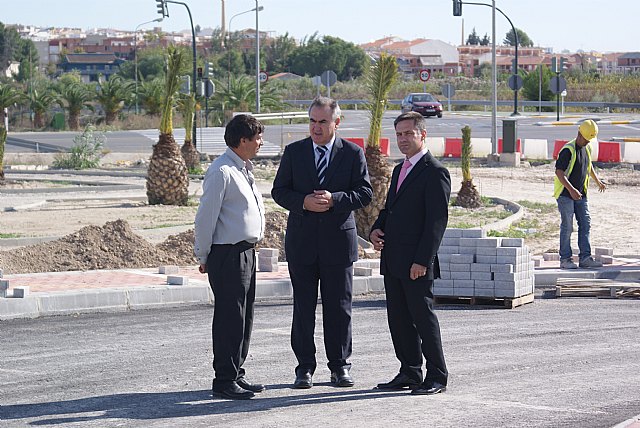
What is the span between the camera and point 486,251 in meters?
12.1

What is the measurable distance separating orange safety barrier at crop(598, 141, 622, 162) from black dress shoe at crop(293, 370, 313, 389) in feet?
86.8

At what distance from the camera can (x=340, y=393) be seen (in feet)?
25.7

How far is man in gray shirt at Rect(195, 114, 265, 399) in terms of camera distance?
769 cm

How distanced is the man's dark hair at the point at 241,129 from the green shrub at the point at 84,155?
25829 millimetres

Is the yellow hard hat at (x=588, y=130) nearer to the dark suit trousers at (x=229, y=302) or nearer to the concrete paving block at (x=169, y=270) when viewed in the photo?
the concrete paving block at (x=169, y=270)

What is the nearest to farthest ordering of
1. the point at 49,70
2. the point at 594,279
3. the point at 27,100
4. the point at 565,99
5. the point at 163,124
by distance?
the point at 594,279
the point at 163,124
the point at 27,100
the point at 565,99
the point at 49,70

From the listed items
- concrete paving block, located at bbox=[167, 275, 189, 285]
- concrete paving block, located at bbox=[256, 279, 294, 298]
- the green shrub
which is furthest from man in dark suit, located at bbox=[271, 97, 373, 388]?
the green shrub

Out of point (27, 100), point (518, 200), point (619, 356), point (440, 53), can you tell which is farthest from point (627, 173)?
point (440, 53)

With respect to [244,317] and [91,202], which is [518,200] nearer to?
[91,202]

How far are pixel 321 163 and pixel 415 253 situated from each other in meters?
0.94

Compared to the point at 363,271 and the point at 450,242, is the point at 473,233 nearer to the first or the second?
the point at 450,242

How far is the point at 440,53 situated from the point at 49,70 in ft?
194

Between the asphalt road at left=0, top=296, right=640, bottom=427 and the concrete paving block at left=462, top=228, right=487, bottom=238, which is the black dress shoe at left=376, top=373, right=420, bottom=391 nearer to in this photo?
the asphalt road at left=0, top=296, right=640, bottom=427

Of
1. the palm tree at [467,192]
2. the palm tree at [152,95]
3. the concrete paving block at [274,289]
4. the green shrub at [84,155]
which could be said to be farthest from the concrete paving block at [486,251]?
the palm tree at [152,95]
